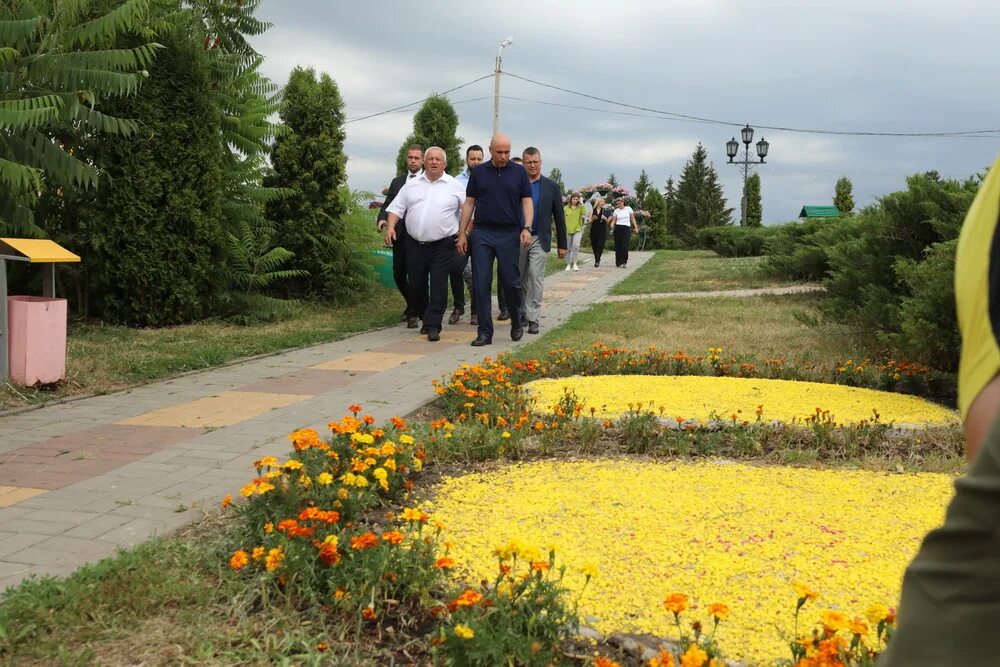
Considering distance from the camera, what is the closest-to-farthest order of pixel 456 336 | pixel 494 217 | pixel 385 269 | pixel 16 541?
1. pixel 16 541
2. pixel 494 217
3. pixel 456 336
4. pixel 385 269

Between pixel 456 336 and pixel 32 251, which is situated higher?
pixel 32 251

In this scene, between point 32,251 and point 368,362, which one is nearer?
point 32,251

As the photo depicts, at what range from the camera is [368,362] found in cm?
816

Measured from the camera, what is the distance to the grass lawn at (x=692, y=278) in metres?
16.6

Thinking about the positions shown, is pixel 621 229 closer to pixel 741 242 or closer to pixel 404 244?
pixel 741 242

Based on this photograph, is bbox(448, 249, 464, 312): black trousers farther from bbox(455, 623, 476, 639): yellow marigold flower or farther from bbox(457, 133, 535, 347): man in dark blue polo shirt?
bbox(455, 623, 476, 639): yellow marigold flower

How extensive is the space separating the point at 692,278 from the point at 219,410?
14.6 metres

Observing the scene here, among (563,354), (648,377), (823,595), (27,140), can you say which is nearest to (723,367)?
(648,377)

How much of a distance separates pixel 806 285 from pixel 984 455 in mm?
16452

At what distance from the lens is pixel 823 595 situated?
9.98 feet

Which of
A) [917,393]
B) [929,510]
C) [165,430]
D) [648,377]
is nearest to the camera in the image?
[929,510]

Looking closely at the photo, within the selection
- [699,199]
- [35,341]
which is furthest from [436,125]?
[699,199]

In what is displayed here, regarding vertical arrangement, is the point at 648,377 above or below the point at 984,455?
below

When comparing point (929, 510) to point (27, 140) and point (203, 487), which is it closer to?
point (203, 487)
